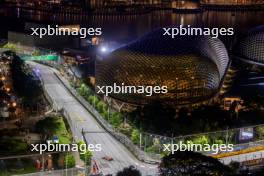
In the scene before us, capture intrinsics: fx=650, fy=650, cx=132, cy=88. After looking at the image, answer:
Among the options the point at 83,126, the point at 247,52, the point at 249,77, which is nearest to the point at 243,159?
the point at 83,126

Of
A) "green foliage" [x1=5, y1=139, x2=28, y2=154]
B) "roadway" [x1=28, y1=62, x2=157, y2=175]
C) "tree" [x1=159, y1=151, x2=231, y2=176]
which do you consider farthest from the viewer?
"green foliage" [x1=5, y1=139, x2=28, y2=154]

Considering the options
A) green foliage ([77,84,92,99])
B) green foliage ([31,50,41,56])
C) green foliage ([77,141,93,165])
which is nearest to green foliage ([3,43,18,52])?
green foliage ([31,50,41,56])

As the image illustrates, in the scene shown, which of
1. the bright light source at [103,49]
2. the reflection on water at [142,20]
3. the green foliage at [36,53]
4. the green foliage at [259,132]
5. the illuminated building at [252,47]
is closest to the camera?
the green foliage at [259,132]

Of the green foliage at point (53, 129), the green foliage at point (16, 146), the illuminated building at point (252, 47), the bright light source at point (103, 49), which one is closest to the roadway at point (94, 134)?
the green foliage at point (53, 129)

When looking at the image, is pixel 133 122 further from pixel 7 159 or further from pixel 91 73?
pixel 91 73

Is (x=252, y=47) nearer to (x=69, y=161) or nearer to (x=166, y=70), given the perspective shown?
(x=166, y=70)

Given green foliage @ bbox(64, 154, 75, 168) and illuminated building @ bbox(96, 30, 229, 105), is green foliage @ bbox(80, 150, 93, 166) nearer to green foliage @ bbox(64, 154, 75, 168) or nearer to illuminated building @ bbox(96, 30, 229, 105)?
green foliage @ bbox(64, 154, 75, 168)

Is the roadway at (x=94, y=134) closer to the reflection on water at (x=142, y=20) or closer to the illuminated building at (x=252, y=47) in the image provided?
the illuminated building at (x=252, y=47)
